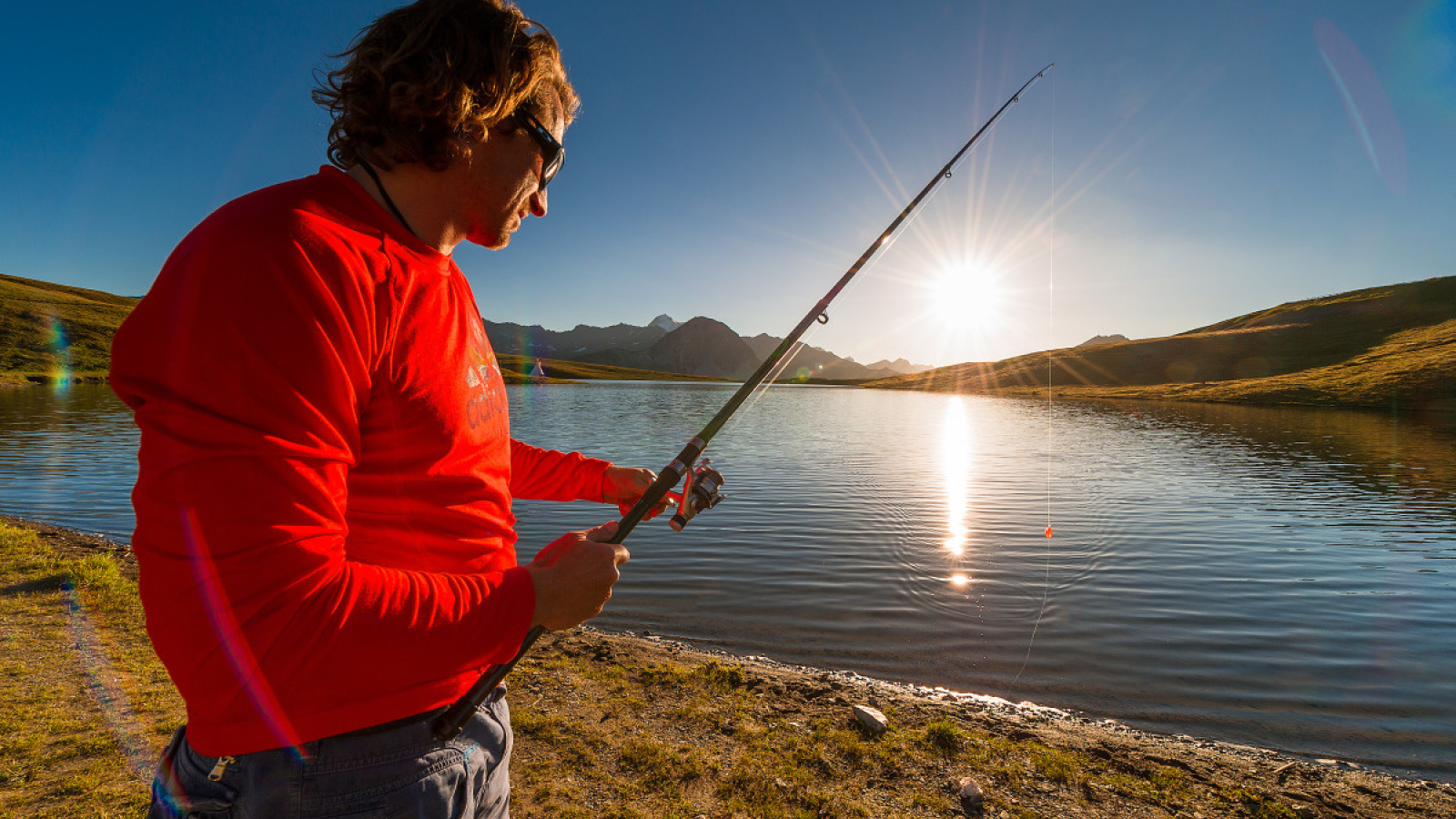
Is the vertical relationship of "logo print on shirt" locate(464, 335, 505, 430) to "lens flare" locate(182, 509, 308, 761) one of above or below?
above

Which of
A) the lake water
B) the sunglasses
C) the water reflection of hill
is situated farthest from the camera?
the water reflection of hill

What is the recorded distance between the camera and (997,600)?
1190 cm

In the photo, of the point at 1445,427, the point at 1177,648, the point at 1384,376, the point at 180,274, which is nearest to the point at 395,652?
the point at 180,274

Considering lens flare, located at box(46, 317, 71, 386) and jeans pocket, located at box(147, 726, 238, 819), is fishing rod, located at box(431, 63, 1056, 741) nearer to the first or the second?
jeans pocket, located at box(147, 726, 238, 819)

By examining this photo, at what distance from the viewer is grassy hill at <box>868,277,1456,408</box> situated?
73938 millimetres

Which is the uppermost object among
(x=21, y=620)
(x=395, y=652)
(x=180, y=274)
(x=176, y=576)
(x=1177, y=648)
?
(x=180, y=274)

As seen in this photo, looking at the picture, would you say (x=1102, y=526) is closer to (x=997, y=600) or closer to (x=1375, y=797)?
(x=997, y=600)

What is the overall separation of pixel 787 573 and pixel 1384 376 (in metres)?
99.1

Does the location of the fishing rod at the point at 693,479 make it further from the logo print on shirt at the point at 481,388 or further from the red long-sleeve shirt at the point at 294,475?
the logo print on shirt at the point at 481,388

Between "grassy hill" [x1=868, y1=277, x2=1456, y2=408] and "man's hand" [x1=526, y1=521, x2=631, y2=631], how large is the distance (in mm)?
93150

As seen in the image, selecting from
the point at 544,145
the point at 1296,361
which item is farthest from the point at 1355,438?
the point at 1296,361

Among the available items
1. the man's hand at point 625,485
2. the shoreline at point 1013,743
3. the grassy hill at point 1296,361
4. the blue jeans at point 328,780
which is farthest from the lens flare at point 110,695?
the grassy hill at point 1296,361

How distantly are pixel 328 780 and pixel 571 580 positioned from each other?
2.54 ft

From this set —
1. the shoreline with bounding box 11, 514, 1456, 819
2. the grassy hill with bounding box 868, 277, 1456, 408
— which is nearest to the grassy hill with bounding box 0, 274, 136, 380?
the shoreline with bounding box 11, 514, 1456, 819
